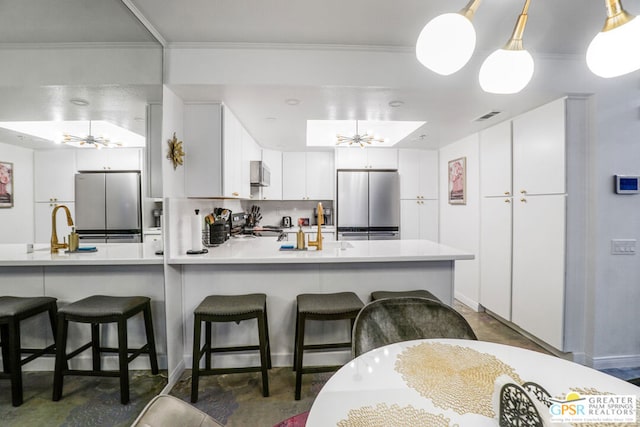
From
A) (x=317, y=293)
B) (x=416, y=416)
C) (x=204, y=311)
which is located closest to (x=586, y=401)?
(x=416, y=416)

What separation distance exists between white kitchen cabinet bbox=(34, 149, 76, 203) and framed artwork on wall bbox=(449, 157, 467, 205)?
12.8ft

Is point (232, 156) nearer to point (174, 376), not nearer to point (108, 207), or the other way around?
point (108, 207)

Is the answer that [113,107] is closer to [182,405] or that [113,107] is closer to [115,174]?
[115,174]

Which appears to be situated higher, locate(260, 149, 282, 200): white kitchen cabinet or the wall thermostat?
locate(260, 149, 282, 200): white kitchen cabinet

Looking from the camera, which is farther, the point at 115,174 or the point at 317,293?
the point at 317,293

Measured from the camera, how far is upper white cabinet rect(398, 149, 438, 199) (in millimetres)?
4375

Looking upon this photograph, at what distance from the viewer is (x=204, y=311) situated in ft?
5.88

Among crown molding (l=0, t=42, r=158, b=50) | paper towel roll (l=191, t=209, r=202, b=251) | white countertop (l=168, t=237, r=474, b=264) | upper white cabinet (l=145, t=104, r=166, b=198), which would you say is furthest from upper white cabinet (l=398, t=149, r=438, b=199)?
crown molding (l=0, t=42, r=158, b=50)

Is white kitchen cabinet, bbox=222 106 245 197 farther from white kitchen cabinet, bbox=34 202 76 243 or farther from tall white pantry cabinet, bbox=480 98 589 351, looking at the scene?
tall white pantry cabinet, bbox=480 98 589 351

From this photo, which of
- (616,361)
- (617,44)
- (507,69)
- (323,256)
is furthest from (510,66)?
(616,361)

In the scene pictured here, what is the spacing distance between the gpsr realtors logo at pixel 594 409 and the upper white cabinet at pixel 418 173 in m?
3.68

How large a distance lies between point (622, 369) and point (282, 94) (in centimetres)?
352

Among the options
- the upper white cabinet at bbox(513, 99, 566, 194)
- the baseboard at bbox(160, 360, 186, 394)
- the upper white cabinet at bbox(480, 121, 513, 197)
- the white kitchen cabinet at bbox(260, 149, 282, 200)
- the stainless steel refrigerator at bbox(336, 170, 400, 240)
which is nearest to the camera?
the baseboard at bbox(160, 360, 186, 394)

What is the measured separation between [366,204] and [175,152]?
2.81 metres
